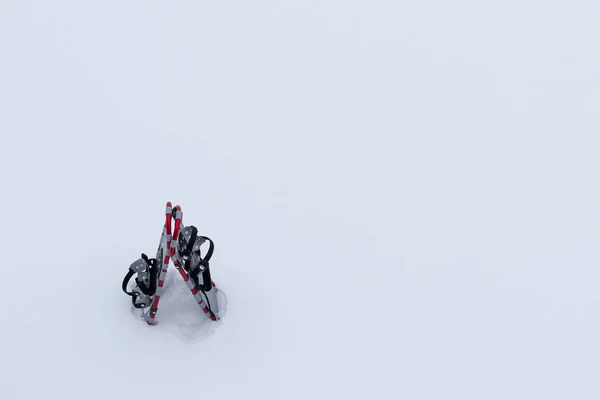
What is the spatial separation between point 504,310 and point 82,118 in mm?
6734

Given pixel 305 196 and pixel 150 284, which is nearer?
pixel 150 284

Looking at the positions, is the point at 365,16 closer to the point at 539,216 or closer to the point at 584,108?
the point at 584,108

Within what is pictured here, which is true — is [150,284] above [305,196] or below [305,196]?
below

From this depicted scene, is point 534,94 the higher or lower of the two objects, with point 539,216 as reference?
higher

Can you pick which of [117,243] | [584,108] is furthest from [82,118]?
[584,108]

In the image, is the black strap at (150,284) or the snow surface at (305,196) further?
the snow surface at (305,196)

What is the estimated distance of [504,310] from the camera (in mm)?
7109

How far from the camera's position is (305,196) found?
8164 mm

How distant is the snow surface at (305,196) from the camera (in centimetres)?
607

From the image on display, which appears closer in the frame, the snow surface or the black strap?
the black strap

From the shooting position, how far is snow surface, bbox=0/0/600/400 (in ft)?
19.9

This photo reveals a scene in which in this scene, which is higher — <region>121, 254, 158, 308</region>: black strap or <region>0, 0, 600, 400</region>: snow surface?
<region>0, 0, 600, 400</region>: snow surface

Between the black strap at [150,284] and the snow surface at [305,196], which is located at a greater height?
the snow surface at [305,196]

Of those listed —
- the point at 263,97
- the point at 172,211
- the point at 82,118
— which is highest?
the point at 263,97
